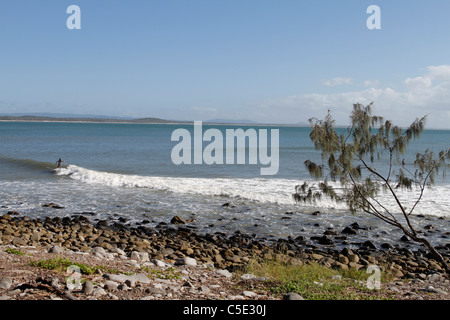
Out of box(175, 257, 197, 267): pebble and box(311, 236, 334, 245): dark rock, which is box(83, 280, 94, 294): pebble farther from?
box(311, 236, 334, 245): dark rock

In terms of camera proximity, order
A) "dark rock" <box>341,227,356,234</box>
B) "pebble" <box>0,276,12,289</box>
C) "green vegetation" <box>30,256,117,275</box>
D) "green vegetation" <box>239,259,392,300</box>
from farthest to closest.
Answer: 1. "dark rock" <box>341,227,356,234</box>
2. "green vegetation" <box>30,256,117,275</box>
3. "green vegetation" <box>239,259,392,300</box>
4. "pebble" <box>0,276,12,289</box>

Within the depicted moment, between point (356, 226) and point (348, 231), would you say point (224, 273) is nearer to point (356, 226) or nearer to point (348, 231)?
point (348, 231)

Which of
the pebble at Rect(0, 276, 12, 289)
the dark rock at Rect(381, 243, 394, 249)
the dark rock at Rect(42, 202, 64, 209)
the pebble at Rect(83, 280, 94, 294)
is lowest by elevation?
the dark rock at Rect(381, 243, 394, 249)

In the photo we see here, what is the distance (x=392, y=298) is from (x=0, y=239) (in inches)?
377

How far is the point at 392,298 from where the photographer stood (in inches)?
268

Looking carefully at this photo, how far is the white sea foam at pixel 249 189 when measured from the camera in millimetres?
18359

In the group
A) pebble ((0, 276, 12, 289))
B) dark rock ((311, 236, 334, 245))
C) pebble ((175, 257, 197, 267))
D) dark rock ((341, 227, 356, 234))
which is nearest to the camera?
pebble ((0, 276, 12, 289))

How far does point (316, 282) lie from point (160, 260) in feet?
12.8

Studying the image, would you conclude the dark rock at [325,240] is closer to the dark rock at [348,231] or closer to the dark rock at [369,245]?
the dark rock at [369,245]

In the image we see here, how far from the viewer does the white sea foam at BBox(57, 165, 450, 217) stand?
18.4 metres

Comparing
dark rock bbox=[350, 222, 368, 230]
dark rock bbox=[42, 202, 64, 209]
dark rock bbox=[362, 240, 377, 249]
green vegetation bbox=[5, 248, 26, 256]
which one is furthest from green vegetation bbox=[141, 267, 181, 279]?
dark rock bbox=[42, 202, 64, 209]

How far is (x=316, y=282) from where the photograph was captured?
24.6 ft

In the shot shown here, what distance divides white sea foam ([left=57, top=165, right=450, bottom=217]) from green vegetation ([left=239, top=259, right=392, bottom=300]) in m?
8.69

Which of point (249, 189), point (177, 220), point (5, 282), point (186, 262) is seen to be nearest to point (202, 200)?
point (249, 189)
